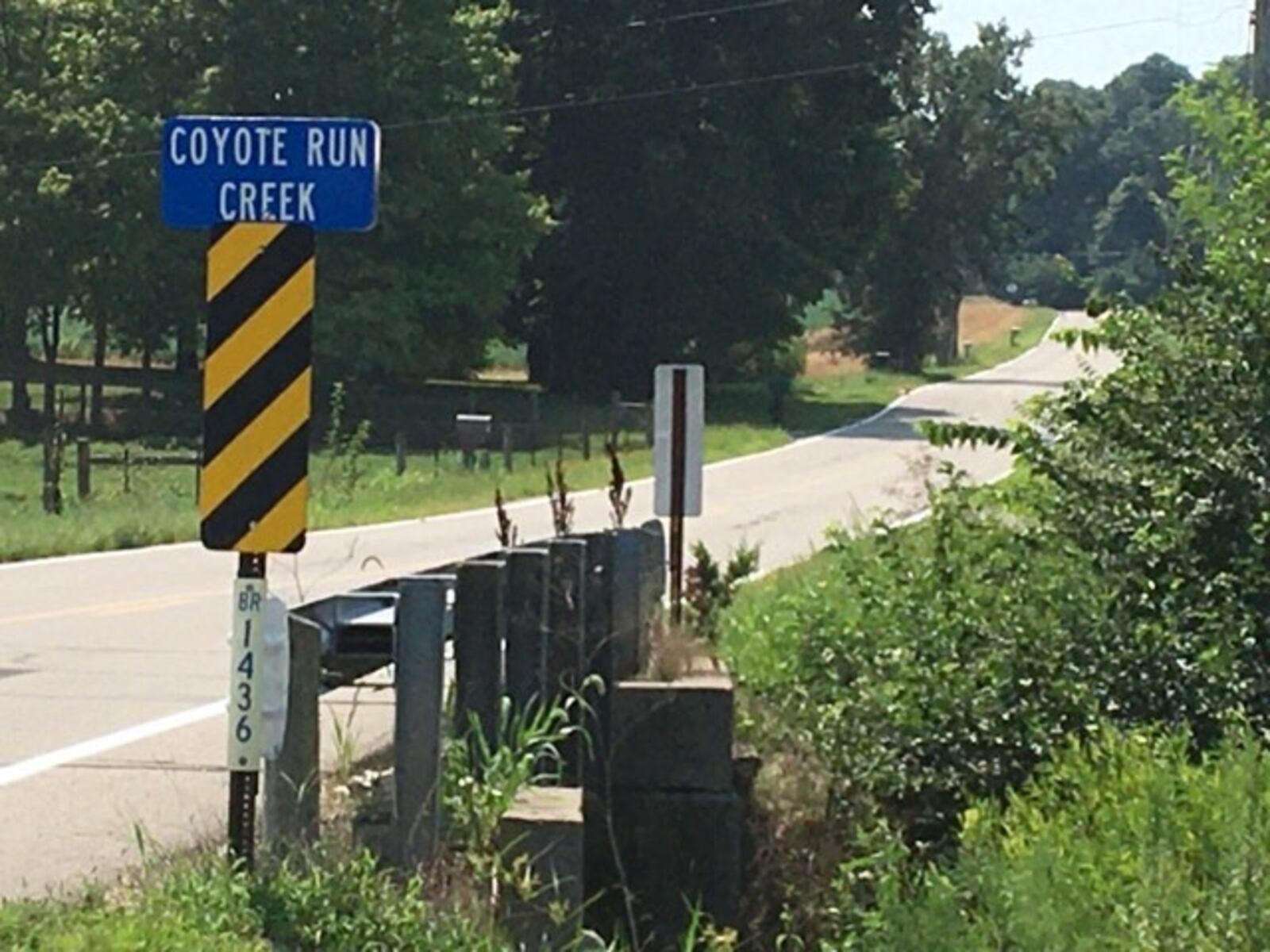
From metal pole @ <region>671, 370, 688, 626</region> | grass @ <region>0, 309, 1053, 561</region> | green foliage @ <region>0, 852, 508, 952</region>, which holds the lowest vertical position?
grass @ <region>0, 309, 1053, 561</region>

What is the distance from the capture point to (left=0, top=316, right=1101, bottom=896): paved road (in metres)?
9.66

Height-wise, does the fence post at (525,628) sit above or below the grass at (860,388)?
above

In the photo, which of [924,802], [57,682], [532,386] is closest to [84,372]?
[532,386]

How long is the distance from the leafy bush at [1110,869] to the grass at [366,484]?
429 inches

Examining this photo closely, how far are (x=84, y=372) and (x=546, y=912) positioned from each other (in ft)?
155

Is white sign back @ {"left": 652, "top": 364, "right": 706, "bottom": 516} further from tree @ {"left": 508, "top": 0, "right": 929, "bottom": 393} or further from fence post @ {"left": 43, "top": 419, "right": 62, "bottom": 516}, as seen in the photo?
tree @ {"left": 508, "top": 0, "right": 929, "bottom": 393}

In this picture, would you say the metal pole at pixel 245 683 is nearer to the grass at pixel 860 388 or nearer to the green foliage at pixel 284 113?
the green foliage at pixel 284 113

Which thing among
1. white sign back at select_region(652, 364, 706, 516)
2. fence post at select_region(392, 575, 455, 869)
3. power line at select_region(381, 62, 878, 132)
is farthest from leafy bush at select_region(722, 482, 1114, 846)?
power line at select_region(381, 62, 878, 132)

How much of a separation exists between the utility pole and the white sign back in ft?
30.1

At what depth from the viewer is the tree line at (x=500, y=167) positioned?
2014 inches

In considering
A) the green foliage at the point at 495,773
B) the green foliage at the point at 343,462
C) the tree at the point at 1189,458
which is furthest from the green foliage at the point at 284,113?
the green foliage at the point at 495,773

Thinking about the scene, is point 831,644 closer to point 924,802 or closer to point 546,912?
point 924,802

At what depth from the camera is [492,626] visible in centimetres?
952

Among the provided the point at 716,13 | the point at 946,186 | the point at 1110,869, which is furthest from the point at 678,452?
the point at 946,186
